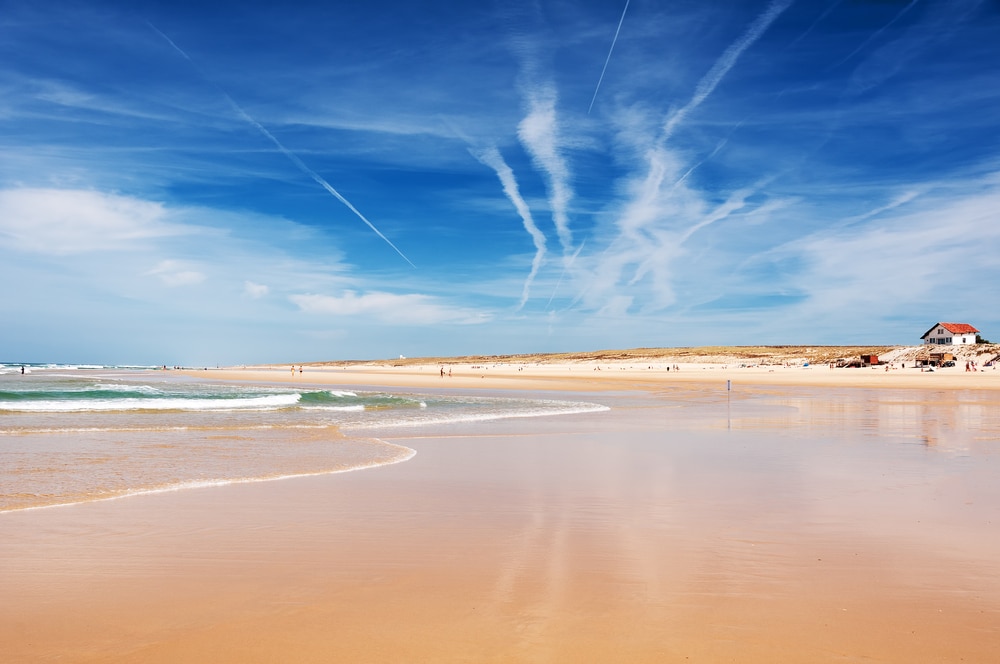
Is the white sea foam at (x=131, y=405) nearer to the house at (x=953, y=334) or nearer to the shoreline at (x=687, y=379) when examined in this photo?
the shoreline at (x=687, y=379)

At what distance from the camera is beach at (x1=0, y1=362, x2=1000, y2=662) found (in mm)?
3961

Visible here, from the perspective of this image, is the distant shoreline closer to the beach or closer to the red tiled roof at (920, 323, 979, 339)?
the red tiled roof at (920, 323, 979, 339)

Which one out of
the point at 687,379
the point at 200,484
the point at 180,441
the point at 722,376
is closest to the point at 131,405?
the point at 180,441

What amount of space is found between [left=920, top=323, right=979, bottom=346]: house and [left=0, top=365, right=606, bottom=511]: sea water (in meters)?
87.8

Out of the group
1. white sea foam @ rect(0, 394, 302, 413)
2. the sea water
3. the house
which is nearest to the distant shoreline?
the house

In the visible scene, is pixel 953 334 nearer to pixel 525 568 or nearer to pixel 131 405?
pixel 131 405

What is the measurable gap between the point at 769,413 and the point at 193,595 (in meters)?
21.9

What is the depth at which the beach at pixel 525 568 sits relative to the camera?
→ 396 cm

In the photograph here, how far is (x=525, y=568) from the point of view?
213 inches

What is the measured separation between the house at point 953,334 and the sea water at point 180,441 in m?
87.8

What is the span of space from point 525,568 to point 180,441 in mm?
11979

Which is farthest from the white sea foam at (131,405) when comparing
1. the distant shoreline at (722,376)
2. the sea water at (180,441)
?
the distant shoreline at (722,376)

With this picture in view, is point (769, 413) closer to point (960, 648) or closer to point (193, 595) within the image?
point (960, 648)

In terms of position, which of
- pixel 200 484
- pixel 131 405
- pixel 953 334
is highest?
pixel 953 334
